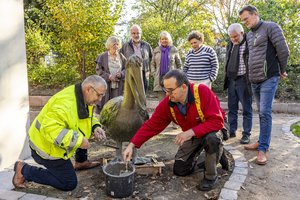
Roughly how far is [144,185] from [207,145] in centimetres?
89

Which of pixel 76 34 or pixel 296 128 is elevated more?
pixel 76 34

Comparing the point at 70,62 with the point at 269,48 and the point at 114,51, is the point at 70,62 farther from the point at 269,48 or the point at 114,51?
the point at 269,48

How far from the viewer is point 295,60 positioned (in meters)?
Result: 9.88

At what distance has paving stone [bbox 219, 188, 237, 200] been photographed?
3273mm

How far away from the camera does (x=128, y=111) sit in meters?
3.67

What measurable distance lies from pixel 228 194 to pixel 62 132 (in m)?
1.88

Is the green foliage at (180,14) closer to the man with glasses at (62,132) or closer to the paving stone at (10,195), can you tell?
the man with glasses at (62,132)

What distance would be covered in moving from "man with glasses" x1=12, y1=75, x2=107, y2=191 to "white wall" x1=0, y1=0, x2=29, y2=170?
0.76 meters

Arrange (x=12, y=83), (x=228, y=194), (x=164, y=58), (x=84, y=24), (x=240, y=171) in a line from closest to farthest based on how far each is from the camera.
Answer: (x=228, y=194) < (x=240, y=171) < (x=12, y=83) < (x=164, y=58) < (x=84, y=24)

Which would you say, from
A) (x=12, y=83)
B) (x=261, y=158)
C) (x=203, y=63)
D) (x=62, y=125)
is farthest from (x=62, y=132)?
(x=203, y=63)

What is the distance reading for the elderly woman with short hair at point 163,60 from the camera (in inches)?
232

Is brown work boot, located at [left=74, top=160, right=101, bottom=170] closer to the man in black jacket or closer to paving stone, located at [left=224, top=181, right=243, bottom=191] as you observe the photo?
paving stone, located at [left=224, top=181, right=243, bottom=191]

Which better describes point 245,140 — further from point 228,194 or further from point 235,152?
point 228,194

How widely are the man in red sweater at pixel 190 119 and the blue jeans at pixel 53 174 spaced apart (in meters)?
0.75
